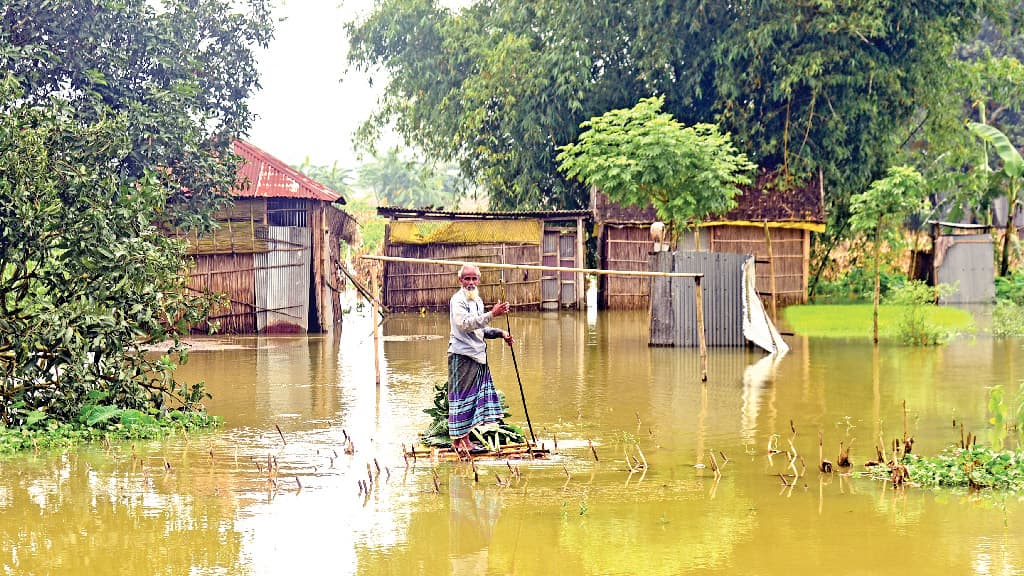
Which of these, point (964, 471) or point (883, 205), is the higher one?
point (883, 205)

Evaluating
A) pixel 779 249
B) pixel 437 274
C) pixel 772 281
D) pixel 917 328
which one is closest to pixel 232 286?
pixel 437 274

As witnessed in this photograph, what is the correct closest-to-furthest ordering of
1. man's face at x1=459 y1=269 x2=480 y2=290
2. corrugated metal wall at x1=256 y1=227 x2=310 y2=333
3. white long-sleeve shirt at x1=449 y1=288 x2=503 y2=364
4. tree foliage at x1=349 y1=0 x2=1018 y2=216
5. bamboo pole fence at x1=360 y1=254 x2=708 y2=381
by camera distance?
1. white long-sleeve shirt at x1=449 y1=288 x2=503 y2=364
2. man's face at x1=459 y1=269 x2=480 y2=290
3. bamboo pole fence at x1=360 y1=254 x2=708 y2=381
4. corrugated metal wall at x1=256 y1=227 x2=310 y2=333
5. tree foliage at x1=349 y1=0 x2=1018 y2=216

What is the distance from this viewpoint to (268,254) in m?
21.8

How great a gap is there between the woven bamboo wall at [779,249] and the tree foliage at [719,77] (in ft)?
4.73

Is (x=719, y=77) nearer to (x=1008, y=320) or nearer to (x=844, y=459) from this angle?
(x=1008, y=320)

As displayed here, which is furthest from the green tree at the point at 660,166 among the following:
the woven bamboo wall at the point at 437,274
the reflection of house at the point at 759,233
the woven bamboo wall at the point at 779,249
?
the woven bamboo wall at the point at 437,274

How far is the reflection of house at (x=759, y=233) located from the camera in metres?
27.0

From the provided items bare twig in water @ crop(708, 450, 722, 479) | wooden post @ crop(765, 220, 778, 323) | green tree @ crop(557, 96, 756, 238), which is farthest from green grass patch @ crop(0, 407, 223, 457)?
wooden post @ crop(765, 220, 778, 323)

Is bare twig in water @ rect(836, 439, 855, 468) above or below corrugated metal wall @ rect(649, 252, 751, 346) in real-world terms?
below

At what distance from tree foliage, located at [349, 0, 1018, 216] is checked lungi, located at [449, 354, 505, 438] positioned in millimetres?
17984

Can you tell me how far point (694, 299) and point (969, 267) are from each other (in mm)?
12875

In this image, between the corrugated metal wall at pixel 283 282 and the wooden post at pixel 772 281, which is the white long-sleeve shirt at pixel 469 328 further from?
the wooden post at pixel 772 281

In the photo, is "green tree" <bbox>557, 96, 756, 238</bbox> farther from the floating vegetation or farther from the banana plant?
the floating vegetation

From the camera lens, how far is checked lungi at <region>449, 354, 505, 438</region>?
980 cm
